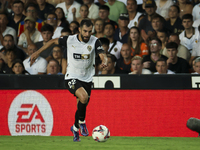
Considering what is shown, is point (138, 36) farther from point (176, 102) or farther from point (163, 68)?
point (176, 102)

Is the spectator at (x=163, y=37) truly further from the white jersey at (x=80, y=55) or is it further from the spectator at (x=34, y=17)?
the spectator at (x=34, y=17)

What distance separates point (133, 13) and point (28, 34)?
Answer: 329cm

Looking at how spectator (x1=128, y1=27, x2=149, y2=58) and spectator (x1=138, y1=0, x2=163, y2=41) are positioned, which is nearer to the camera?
spectator (x1=128, y1=27, x2=149, y2=58)

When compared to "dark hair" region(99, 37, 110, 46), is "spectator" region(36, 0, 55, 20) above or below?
above

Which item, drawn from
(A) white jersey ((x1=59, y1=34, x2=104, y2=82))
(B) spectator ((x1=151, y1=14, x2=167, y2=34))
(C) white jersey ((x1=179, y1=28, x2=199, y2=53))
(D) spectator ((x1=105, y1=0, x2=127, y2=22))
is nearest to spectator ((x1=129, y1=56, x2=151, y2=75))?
(B) spectator ((x1=151, y1=14, x2=167, y2=34))

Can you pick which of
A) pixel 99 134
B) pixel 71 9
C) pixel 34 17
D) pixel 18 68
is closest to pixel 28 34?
pixel 34 17

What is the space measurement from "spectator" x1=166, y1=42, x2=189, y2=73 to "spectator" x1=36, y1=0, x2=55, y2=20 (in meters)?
4.58

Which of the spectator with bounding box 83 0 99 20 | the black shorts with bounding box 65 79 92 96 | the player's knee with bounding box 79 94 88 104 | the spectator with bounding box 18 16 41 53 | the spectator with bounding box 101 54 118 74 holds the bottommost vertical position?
the player's knee with bounding box 79 94 88 104

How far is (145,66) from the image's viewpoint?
→ 7.84 meters

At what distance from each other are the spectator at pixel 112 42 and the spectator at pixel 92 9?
1109 mm

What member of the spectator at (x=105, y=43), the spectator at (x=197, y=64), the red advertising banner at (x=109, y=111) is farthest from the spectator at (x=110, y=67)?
the spectator at (x=197, y=64)

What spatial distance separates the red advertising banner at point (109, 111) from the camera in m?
6.92

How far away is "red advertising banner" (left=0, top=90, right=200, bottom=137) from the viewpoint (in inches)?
272

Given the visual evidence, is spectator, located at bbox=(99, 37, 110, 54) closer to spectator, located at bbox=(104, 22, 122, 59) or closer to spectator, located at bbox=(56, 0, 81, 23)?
spectator, located at bbox=(104, 22, 122, 59)
